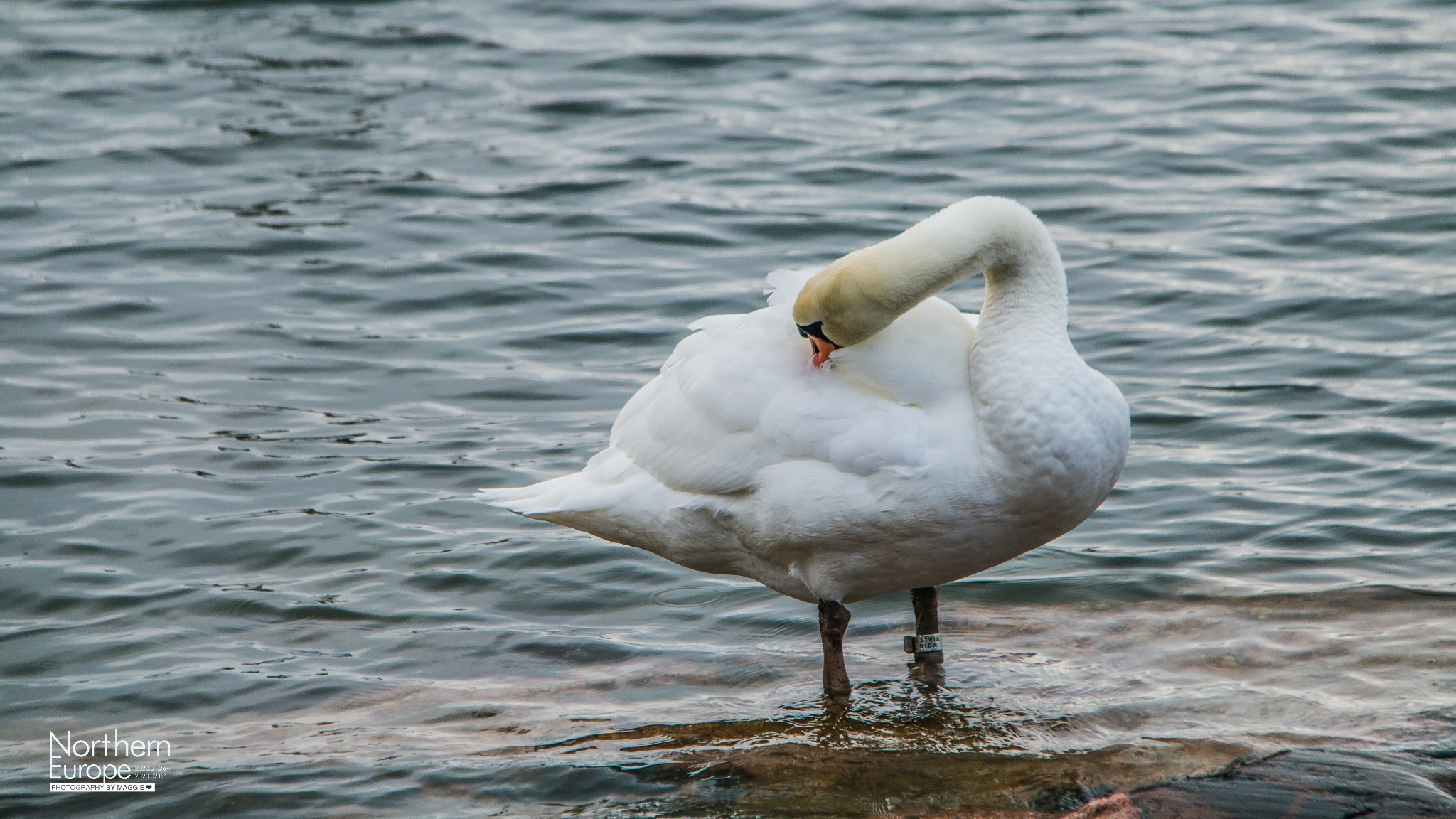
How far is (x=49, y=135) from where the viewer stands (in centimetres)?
1283

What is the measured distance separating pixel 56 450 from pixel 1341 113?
9827 millimetres

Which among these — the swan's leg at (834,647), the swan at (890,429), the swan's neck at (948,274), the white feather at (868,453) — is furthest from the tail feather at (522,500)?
the swan's neck at (948,274)

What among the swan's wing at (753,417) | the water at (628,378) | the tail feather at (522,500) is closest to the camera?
the swan's wing at (753,417)

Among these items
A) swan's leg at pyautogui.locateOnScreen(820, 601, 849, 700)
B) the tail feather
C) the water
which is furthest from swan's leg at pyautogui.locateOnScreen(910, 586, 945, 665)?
the tail feather

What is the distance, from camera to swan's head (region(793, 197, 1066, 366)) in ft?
16.2

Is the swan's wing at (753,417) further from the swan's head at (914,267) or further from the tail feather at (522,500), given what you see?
the tail feather at (522,500)

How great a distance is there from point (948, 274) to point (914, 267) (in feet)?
0.48

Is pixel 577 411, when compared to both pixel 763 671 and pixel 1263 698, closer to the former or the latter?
pixel 763 671

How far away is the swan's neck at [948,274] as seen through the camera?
495 cm

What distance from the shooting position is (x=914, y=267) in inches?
195

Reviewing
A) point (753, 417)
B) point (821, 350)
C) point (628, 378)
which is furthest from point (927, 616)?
point (628, 378)

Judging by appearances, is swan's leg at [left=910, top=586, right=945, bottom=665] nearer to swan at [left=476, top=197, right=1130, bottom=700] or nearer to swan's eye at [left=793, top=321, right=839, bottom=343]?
swan at [left=476, top=197, right=1130, bottom=700]

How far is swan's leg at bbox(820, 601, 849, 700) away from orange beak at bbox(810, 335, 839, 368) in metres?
0.88

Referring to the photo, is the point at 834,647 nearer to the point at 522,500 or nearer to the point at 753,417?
→ the point at 753,417
